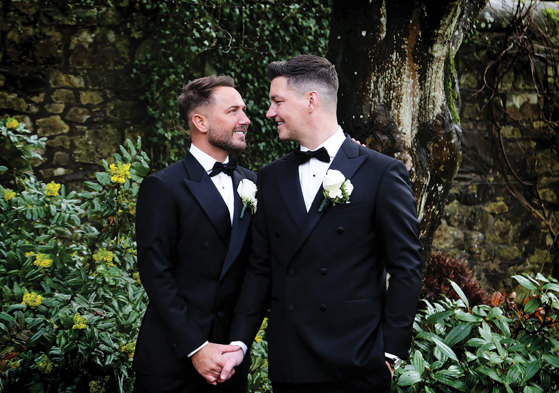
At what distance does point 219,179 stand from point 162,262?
1.56 ft

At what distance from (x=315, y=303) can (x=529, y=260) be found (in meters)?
6.42

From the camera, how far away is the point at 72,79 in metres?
5.62

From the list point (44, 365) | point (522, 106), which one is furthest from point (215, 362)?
point (522, 106)

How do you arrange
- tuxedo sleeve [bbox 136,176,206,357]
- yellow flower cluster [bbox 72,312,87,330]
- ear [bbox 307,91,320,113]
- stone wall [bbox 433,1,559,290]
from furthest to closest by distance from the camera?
stone wall [bbox 433,1,559,290] < yellow flower cluster [bbox 72,312,87,330] < ear [bbox 307,91,320,113] < tuxedo sleeve [bbox 136,176,206,357]

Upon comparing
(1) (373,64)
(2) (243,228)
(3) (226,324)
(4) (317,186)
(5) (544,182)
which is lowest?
(5) (544,182)

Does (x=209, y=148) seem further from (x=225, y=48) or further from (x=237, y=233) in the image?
(x=225, y=48)

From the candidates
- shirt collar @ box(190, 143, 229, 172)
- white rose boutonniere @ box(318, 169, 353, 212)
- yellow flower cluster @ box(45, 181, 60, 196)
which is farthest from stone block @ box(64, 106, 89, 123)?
white rose boutonniere @ box(318, 169, 353, 212)

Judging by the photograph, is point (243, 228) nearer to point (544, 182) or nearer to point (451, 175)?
point (451, 175)

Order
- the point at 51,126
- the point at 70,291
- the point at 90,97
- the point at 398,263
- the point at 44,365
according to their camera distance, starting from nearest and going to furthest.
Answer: the point at 398,263 < the point at 44,365 < the point at 70,291 < the point at 51,126 < the point at 90,97

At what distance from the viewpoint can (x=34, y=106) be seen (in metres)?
5.50

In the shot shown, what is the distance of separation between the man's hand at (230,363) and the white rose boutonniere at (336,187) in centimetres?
72

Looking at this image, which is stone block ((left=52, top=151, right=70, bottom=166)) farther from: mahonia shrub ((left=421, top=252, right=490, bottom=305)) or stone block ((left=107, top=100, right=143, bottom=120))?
mahonia shrub ((left=421, top=252, right=490, bottom=305))

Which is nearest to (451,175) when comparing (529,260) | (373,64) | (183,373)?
(373,64)

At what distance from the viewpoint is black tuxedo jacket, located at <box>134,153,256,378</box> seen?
228 cm
